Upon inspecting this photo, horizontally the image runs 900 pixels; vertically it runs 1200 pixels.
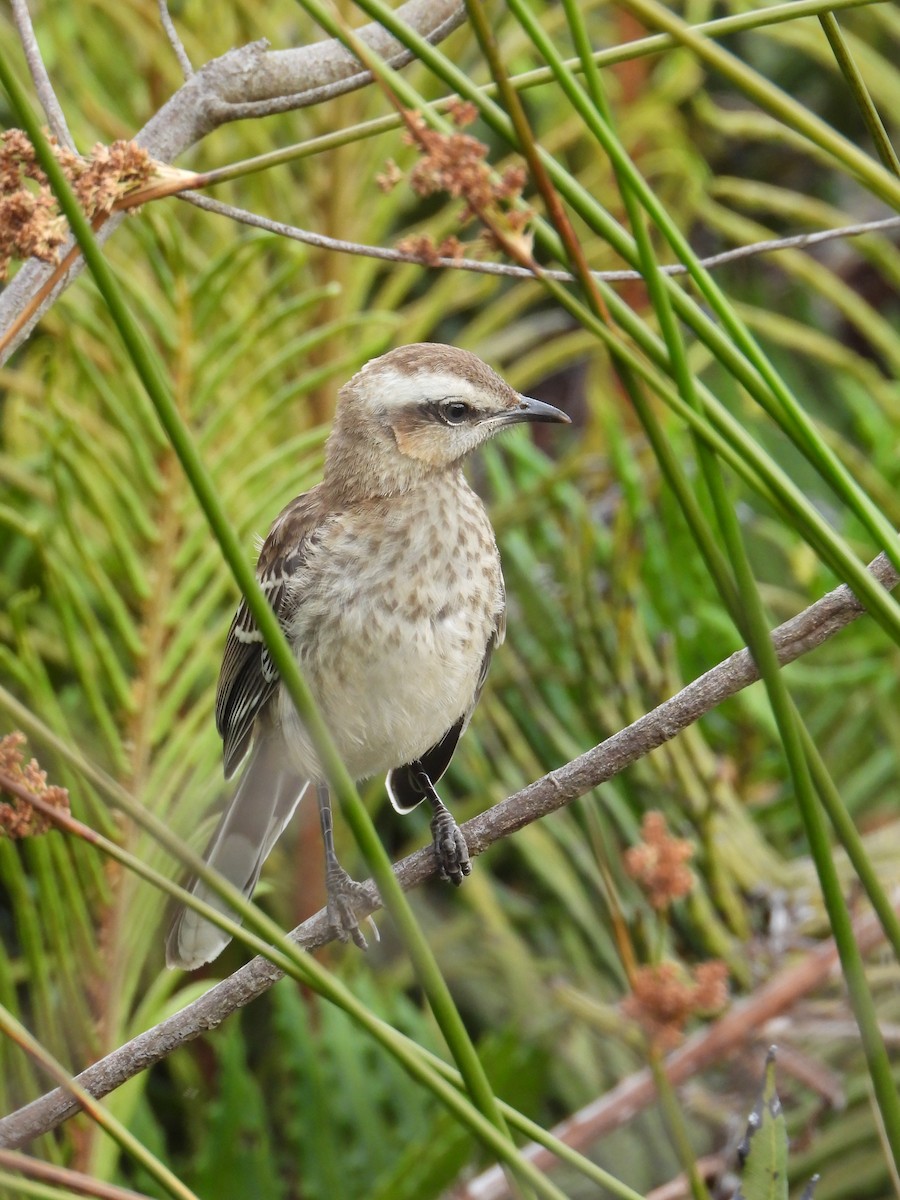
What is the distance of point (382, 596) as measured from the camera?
7.99 feet

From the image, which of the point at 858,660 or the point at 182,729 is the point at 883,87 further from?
the point at 182,729

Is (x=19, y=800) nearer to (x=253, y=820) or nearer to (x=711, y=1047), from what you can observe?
(x=253, y=820)

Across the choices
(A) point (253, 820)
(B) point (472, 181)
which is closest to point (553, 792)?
(B) point (472, 181)

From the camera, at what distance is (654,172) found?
4.37 m

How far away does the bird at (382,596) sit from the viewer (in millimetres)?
2430

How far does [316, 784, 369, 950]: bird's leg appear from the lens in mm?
2234

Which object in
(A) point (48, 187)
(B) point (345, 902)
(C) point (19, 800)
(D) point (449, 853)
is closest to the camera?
(C) point (19, 800)

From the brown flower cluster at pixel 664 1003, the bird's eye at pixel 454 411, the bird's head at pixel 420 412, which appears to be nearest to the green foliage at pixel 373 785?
the bird's head at pixel 420 412

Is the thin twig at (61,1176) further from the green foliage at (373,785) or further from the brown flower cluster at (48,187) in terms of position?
the green foliage at (373,785)

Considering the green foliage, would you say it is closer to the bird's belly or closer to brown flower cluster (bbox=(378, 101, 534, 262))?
the bird's belly

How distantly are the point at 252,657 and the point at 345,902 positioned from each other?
0.50m

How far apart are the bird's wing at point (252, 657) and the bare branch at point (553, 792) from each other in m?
1.02

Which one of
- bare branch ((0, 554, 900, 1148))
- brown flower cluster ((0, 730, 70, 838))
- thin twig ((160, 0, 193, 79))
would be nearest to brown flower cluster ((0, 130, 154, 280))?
thin twig ((160, 0, 193, 79))

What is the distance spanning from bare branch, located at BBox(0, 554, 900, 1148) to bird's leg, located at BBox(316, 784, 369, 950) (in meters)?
0.43
